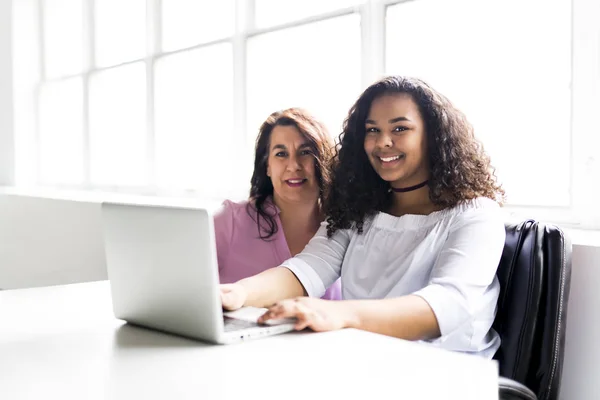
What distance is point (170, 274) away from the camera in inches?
53.6

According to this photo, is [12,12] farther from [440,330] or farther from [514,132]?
[440,330]

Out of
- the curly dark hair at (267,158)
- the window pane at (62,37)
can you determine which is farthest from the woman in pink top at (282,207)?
the window pane at (62,37)

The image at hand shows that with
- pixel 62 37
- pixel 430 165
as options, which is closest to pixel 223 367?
pixel 430 165

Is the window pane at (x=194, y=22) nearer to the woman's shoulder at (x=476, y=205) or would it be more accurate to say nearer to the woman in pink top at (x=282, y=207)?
the woman in pink top at (x=282, y=207)

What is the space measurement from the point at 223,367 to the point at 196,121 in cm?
331

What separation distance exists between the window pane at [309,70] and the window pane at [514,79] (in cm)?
50

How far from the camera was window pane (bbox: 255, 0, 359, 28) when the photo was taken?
3379 mm

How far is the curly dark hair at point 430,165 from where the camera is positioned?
1912 mm

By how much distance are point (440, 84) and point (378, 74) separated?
0.33 metres

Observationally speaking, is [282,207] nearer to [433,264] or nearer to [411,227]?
[411,227]

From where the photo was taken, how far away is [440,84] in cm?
282

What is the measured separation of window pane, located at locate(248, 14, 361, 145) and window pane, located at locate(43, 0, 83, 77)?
242 centimetres

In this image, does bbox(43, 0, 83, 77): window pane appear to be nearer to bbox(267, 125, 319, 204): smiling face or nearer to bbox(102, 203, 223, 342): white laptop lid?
bbox(267, 125, 319, 204): smiling face

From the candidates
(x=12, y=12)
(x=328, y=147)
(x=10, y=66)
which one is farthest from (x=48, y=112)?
(x=328, y=147)
